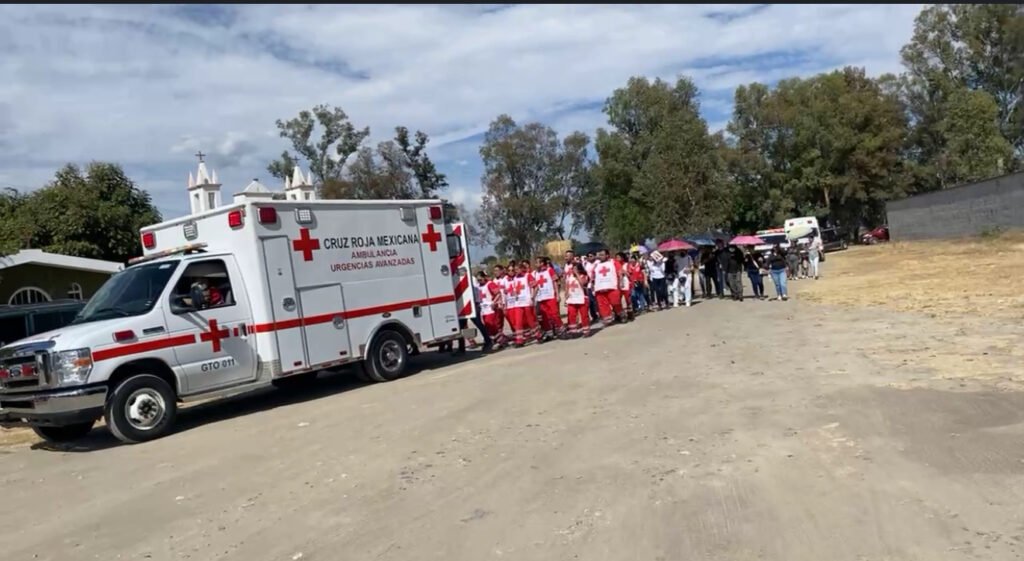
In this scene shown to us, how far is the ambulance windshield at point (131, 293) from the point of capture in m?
10.1

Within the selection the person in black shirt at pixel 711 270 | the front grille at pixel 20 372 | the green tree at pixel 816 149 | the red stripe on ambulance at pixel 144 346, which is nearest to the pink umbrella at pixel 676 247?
the person in black shirt at pixel 711 270

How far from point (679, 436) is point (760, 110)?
6063 cm

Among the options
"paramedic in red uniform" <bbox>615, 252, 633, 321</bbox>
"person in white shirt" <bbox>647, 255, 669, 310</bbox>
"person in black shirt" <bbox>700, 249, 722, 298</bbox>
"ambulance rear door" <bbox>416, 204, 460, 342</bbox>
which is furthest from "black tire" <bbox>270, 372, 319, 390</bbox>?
"person in black shirt" <bbox>700, 249, 722, 298</bbox>

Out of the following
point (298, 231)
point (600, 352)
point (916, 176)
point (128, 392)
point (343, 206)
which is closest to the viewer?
point (128, 392)

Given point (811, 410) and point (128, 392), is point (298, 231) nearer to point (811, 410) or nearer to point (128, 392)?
point (128, 392)

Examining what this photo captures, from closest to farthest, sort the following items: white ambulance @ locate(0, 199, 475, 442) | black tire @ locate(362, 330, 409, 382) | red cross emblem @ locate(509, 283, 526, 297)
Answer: white ambulance @ locate(0, 199, 475, 442) < black tire @ locate(362, 330, 409, 382) < red cross emblem @ locate(509, 283, 526, 297)

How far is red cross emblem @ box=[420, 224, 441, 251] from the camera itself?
13.8 m

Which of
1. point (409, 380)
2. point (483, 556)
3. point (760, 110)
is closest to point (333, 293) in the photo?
point (409, 380)

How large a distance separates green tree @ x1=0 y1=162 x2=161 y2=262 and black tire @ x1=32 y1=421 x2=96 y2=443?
57.7ft

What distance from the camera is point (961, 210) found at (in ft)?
140

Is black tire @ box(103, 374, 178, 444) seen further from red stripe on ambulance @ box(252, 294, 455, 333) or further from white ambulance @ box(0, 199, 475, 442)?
red stripe on ambulance @ box(252, 294, 455, 333)

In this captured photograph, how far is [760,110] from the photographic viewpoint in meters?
63.2

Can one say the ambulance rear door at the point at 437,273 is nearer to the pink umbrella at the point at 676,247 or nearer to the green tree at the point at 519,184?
the pink umbrella at the point at 676,247

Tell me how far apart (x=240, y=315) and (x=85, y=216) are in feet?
64.0
